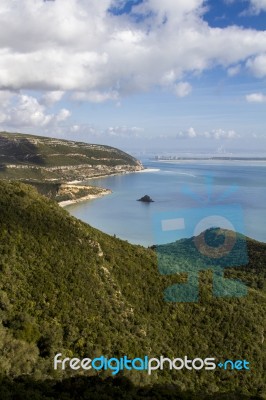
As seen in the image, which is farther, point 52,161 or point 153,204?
point 52,161

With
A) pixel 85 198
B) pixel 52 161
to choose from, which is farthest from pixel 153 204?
pixel 52 161

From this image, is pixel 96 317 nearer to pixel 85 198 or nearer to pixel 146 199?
pixel 146 199

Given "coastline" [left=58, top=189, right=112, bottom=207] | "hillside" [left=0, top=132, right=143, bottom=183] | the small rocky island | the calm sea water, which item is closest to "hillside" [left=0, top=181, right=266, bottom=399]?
the calm sea water

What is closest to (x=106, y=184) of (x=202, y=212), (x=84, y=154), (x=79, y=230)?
(x=84, y=154)

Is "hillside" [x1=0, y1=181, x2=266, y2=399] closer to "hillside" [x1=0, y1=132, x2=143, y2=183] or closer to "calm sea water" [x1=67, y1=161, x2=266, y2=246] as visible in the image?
"calm sea water" [x1=67, y1=161, x2=266, y2=246]

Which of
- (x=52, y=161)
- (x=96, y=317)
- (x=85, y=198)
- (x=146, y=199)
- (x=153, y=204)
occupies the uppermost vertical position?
(x=52, y=161)

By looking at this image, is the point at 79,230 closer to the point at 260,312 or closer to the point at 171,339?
the point at 171,339

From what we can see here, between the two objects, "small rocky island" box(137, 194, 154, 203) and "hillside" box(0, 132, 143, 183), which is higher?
"hillside" box(0, 132, 143, 183)
